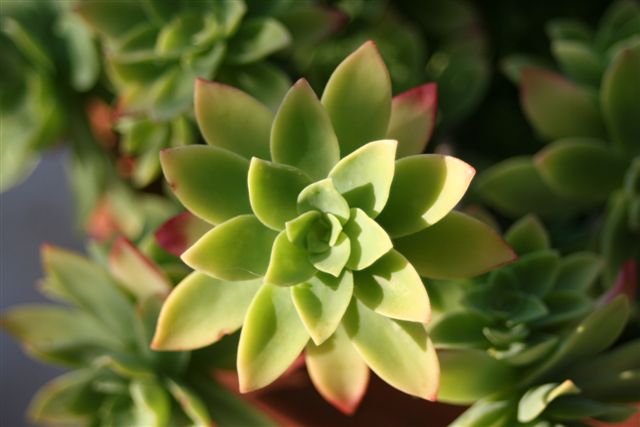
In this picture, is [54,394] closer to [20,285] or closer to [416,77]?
[416,77]

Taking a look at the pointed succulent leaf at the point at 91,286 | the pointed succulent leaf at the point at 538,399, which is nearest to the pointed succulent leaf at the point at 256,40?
the pointed succulent leaf at the point at 91,286

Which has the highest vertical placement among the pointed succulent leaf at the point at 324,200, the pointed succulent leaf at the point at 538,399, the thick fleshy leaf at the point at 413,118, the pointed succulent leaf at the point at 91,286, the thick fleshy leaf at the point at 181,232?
the thick fleshy leaf at the point at 413,118

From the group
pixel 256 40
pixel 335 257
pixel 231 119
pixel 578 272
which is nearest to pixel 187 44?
pixel 256 40

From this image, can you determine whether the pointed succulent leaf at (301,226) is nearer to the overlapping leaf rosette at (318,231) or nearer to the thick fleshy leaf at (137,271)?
the overlapping leaf rosette at (318,231)

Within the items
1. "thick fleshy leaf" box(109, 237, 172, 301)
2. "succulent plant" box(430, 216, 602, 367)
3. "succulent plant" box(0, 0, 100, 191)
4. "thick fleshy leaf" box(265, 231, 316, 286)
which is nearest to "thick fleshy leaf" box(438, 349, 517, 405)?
"succulent plant" box(430, 216, 602, 367)

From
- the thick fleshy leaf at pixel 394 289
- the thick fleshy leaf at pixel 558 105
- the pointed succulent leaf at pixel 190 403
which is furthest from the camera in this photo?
the thick fleshy leaf at pixel 558 105

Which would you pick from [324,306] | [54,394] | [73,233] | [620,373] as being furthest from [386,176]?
[73,233]

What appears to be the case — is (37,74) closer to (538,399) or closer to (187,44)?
(187,44)
